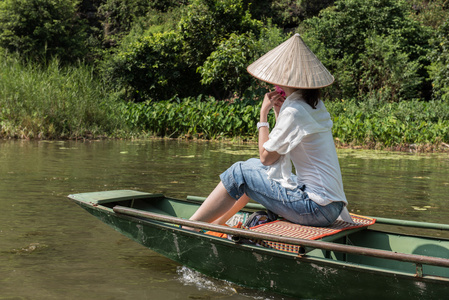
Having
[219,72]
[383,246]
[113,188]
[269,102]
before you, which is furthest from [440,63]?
[269,102]

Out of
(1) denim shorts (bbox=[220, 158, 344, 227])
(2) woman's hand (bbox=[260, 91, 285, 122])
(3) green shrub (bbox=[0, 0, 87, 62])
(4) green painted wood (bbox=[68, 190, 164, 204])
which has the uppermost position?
(3) green shrub (bbox=[0, 0, 87, 62])

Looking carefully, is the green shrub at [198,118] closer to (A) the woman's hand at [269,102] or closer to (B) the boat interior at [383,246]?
(B) the boat interior at [383,246]

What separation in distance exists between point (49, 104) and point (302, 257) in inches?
416

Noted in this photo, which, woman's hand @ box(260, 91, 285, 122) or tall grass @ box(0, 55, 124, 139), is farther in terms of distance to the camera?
tall grass @ box(0, 55, 124, 139)

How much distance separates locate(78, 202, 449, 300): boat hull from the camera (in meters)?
2.54

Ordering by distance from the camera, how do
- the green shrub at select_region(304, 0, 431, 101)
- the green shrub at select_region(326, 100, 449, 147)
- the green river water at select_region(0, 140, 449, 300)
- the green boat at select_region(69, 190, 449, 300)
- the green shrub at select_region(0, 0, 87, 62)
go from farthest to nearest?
the green shrub at select_region(0, 0, 87, 62)
the green shrub at select_region(304, 0, 431, 101)
the green shrub at select_region(326, 100, 449, 147)
the green river water at select_region(0, 140, 449, 300)
the green boat at select_region(69, 190, 449, 300)

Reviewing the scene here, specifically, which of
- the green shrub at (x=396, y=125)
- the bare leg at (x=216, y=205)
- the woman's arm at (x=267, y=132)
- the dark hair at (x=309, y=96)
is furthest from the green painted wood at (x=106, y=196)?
the green shrub at (x=396, y=125)

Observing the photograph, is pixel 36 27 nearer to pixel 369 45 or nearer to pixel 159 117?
pixel 159 117

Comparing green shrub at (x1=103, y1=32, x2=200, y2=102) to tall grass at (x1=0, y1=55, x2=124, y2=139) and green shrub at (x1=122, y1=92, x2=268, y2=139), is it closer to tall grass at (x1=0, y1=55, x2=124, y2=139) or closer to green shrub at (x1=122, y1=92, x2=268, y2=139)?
green shrub at (x1=122, y1=92, x2=268, y2=139)

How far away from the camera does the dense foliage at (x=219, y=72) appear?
1210 cm

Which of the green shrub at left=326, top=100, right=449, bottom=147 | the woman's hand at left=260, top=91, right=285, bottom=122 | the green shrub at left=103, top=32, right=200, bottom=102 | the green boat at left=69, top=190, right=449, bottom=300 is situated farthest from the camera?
the green shrub at left=103, top=32, right=200, bottom=102

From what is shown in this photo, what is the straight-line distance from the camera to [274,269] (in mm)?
2904

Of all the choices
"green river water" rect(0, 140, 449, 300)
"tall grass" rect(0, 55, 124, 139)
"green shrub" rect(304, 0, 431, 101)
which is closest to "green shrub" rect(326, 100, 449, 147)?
"green river water" rect(0, 140, 449, 300)

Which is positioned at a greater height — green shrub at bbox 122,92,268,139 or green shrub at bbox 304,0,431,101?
green shrub at bbox 304,0,431,101
